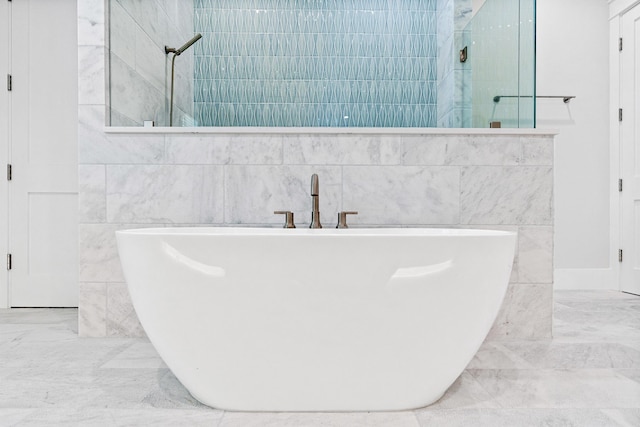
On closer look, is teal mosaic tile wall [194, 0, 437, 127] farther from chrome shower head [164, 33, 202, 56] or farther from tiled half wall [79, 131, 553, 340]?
tiled half wall [79, 131, 553, 340]

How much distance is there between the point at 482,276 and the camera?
131 cm

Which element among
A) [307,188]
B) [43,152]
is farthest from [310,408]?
[43,152]

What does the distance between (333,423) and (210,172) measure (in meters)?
1.25

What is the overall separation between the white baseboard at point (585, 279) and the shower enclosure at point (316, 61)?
1920 mm

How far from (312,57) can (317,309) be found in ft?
5.15

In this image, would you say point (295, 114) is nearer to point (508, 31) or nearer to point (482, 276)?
point (508, 31)

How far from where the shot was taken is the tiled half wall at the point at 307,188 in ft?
7.04

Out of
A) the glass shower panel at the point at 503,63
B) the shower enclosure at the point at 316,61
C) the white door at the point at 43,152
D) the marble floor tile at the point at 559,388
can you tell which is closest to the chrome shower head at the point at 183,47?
the shower enclosure at the point at 316,61

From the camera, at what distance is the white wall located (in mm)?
3611

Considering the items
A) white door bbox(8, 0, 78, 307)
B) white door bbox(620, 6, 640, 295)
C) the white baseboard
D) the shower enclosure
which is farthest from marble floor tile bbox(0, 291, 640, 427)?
white door bbox(620, 6, 640, 295)

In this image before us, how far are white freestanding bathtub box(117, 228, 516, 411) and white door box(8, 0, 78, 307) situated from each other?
1716 mm

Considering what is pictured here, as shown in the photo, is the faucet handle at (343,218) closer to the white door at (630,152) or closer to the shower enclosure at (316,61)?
the shower enclosure at (316,61)

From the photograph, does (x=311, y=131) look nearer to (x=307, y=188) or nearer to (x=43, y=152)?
(x=307, y=188)

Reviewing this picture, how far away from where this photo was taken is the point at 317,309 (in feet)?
4.12
